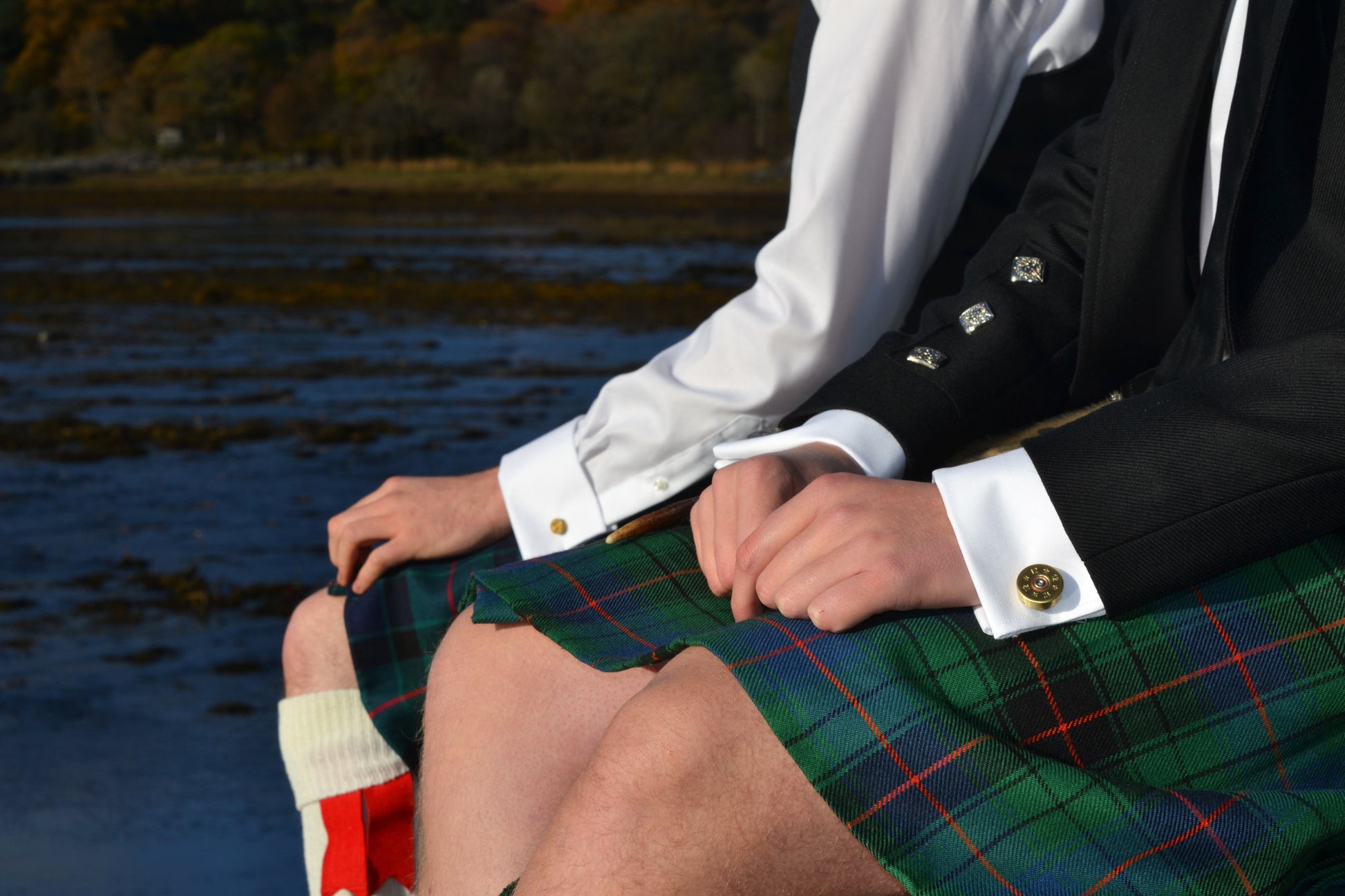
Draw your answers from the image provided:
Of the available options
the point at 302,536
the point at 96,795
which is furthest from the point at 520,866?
the point at 302,536

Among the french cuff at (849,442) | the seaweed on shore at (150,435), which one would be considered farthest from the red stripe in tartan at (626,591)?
the seaweed on shore at (150,435)

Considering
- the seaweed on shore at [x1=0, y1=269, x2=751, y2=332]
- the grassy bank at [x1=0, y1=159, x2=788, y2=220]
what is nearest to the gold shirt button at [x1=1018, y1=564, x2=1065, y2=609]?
the seaweed on shore at [x1=0, y1=269, x2=751, y2=332]

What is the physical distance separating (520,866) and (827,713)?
39 centimetres

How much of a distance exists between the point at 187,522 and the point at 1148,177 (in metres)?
3.91

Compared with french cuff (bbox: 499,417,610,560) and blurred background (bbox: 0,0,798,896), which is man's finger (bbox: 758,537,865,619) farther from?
blurred background (bbox: 0,0,798,896)

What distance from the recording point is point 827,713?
3.02 ft

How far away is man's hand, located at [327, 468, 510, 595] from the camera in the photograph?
5.16ft

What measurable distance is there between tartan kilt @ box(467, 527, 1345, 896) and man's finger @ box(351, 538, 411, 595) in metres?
0.60

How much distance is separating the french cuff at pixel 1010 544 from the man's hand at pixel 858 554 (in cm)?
1

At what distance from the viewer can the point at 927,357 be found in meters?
1.35

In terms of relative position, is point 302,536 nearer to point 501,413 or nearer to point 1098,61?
point 501,413

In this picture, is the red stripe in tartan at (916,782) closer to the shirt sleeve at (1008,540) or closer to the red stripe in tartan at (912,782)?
the red stripe in tartan at (912,782)

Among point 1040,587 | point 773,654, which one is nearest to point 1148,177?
point 1040,587

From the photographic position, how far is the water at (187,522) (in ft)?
7.82
